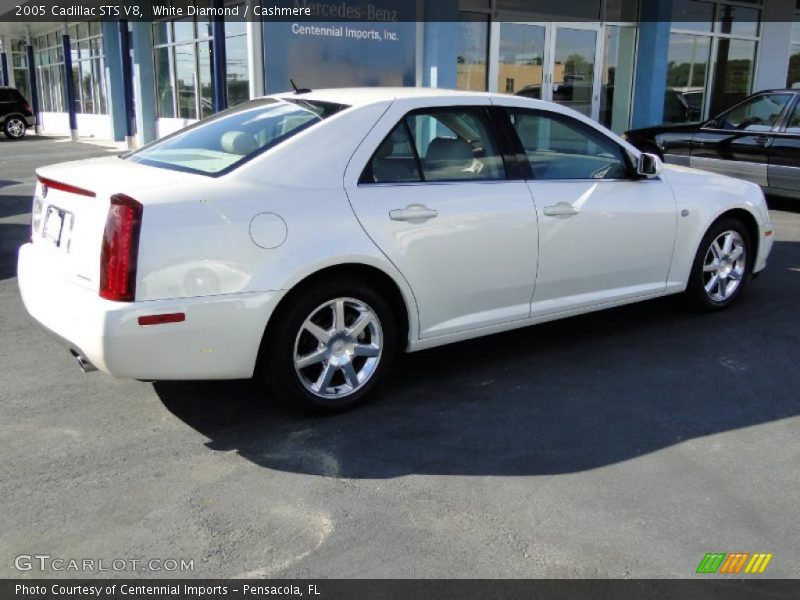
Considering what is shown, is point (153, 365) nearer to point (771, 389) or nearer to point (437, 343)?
point (437, 343)

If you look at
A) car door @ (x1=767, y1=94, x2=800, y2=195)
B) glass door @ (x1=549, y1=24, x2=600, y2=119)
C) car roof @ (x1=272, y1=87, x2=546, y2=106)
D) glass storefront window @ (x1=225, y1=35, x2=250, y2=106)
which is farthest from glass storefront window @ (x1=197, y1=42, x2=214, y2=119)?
car roof @ (x1=272, y1=87, x2=546, y2=106)

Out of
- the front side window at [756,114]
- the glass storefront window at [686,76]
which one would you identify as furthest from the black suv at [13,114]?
the front side window at [756,114]

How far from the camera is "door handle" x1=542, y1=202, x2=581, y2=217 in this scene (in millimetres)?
4301

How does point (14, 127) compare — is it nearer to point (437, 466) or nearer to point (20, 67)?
point (20, 67)

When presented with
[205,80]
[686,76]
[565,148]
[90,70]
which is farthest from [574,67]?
[90,70]

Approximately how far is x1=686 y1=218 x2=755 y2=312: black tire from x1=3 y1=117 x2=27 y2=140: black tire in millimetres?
24742

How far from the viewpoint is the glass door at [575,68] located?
14.4 meters

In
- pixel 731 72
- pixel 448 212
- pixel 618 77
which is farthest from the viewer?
pixel 731 72

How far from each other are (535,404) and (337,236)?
1402 mm

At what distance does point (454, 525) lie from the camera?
113 inches

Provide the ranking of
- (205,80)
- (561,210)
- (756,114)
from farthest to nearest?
(205,80), (756,114), (561,210)

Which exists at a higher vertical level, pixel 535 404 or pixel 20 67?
pixel 20 67

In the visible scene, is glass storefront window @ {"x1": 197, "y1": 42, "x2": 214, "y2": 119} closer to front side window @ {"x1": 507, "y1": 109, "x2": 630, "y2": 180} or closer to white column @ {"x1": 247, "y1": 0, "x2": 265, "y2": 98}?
white column @ {"x1": 247, "y1": 0, "x2": 265, "y2": 98}

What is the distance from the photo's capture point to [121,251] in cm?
314
